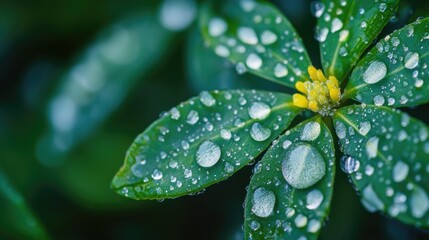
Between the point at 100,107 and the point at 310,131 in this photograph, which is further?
the point at 100,107

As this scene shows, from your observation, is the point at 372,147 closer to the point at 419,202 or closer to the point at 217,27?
the point at 419,202

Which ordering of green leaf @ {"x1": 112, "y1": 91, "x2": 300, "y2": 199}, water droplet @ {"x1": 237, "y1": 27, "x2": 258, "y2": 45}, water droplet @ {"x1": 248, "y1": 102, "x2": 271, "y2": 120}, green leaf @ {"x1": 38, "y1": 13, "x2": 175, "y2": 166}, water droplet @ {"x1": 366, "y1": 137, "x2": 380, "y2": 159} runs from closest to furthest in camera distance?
water droplet @ {"x1": 366, "y1": 137, "x2": 380, "y2": 159}, green leaf @ {"x1": 112, "y1": 91, "x2": 300, "y2": 199}, water droplet @ {"x1": 248, "y1": 102, "x2": 271, "y2": 120}, water droplet @ {"x1": 237, "y1": 27, "x2": 258, "y2": 45}, green leaf @ {"x1": 38, "y1": 13, "x2": 175, "y2": 166}

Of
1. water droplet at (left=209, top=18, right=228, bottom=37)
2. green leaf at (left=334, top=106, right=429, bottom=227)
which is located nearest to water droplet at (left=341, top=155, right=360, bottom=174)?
green leaf at (left=334, top=106, right=429, bottom=227)

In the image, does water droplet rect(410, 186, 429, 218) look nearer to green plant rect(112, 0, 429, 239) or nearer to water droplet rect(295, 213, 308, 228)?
green plant rect(112, 0, 429, 239)

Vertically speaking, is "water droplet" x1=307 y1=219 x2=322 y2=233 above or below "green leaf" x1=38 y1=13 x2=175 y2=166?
below

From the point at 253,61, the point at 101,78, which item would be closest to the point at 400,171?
the point at 253,61

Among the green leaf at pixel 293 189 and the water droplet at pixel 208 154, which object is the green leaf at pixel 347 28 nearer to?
the green leaf at pixel 293 189

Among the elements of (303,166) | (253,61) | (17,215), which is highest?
(253,61)
